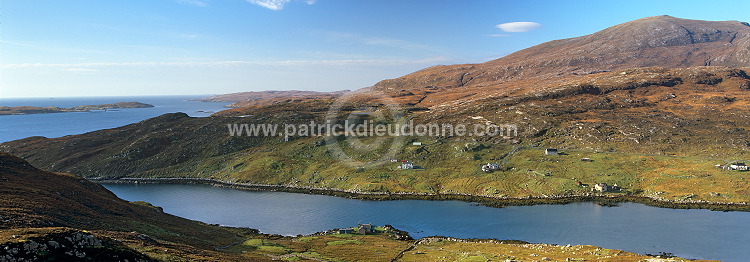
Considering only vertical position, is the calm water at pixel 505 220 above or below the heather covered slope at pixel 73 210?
below

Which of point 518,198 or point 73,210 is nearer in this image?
point 73,210

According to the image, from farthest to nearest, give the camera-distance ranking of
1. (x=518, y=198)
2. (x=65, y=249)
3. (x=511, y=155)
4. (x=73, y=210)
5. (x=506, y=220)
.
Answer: (x=511, y=155)
(x=518, y=198)
(x=506, y=220)
(x=73, y=210)
(x=65, y=249)

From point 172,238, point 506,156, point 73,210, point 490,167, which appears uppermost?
point 506,156

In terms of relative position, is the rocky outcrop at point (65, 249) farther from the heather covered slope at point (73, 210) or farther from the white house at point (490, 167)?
the white house at point (490, 167)

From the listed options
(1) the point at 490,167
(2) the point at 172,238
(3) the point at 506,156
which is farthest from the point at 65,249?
(3) the point at 506,156

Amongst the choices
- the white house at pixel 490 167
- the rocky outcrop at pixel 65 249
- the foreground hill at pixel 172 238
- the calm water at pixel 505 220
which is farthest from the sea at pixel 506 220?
the rocky outcrop at pixel 65 249

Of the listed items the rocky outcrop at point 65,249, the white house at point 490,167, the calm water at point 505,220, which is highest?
the rocky outcrop at point 65,249

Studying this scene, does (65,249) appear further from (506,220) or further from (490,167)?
(490,167)

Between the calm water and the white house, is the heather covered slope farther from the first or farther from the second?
the white house

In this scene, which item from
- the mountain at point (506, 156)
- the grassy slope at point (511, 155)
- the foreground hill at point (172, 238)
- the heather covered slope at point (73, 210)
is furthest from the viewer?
the grassy slope at point (511, 155)
